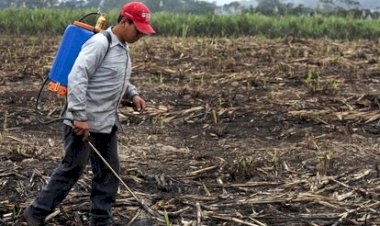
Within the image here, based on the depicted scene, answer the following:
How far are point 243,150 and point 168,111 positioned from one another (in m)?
1.51

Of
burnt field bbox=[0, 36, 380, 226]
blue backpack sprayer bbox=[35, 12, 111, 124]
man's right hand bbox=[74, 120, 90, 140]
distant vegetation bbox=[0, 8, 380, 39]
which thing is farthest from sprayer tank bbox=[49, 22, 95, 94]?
distant vegetation bbox=[0, 8, 380, 39]

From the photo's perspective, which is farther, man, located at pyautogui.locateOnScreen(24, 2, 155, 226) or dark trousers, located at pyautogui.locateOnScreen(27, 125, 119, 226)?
dark trousers, located at pyautogui.locateOnScreen(27, 125, 119, 226)

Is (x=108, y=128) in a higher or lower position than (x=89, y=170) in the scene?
higher

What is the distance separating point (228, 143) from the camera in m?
5.65

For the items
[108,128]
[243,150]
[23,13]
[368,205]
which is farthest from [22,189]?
[23,13]

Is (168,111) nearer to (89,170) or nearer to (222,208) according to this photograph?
(89,170)

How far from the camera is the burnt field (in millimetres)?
4062

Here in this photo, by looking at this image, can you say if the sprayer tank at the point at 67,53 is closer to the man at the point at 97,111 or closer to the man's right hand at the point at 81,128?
the man at the point at 97,111

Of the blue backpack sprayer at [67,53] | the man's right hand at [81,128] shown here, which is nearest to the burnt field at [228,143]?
the man's right hand at [81,128]

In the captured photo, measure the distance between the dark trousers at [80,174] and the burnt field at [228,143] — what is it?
0.21 metres

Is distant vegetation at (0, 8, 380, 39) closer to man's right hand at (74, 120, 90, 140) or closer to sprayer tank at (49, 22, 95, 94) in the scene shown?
sprayer tank at (49, 22, 95, 94)

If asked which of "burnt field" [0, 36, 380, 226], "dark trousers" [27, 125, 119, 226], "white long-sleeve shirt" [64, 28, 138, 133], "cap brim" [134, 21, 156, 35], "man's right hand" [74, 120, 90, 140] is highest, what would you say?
"cap brim" [134, 21, 156, 35]

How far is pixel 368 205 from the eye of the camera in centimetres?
402

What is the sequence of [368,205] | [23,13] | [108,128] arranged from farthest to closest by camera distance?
1. [23,13]
2. [368,205]
3. [108,128]
